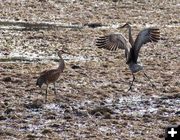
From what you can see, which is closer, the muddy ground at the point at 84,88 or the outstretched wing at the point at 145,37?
the muddy ground at the point at 84,88

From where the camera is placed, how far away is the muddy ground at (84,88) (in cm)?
1023

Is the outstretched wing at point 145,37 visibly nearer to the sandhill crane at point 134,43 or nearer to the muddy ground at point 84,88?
the sandhill crane at point 134,43

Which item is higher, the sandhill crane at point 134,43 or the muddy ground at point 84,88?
the sandhill crane at point 134,43

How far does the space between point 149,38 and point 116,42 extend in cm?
82

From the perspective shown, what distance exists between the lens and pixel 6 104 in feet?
38.7

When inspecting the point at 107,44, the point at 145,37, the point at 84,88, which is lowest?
the point at 84,88

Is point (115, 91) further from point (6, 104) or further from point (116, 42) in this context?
point (6, 104)

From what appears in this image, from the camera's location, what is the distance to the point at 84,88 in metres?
13.6

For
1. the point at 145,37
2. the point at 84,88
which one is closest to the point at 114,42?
the point at 145,37

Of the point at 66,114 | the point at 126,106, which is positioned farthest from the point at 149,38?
the point at 66,114

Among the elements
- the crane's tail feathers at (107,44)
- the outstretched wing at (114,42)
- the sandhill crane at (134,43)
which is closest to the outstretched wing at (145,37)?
the sandhill crane at (134,43)

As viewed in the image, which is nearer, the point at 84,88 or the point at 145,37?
the point at 84,88

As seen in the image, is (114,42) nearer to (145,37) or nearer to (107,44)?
(107,44)

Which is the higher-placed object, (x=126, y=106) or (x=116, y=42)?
(x=116, y=42)
